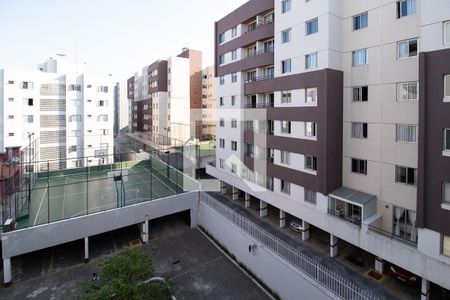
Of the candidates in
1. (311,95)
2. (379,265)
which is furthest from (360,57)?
(379,265)

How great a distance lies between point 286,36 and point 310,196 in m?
10.8

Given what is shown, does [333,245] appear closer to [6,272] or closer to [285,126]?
[285,126]

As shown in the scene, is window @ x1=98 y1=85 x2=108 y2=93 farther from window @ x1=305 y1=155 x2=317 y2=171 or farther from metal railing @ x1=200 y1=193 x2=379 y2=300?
window @ x1=305 y1=155 x2=317 y2=171

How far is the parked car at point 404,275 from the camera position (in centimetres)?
1370

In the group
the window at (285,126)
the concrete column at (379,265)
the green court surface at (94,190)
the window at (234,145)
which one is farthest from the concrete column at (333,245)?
the green court surface at (94,190)

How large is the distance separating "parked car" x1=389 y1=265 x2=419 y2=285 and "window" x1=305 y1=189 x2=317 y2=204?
17.4 ft

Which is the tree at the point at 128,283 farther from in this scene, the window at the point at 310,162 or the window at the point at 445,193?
the window at the point at 445,193

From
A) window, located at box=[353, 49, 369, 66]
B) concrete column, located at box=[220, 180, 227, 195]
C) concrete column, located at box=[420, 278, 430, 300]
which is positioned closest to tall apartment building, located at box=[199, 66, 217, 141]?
concrete column, located at box=[220, 180, 227, 195]

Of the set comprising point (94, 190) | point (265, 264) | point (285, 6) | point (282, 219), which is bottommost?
point (265, 264)

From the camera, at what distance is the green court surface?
22594 mm

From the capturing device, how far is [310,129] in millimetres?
17562

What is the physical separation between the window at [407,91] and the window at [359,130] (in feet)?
7.74

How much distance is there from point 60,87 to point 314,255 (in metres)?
39.3

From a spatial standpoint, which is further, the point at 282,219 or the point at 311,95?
the point at 282,219
